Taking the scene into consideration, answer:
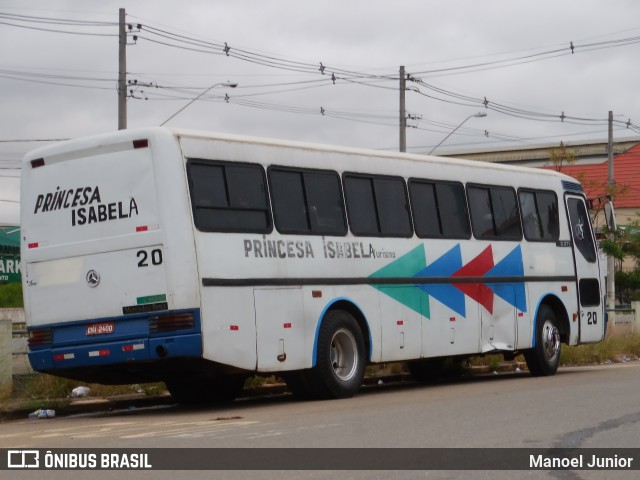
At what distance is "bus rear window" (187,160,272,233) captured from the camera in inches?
559

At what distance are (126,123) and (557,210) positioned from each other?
1122 centimetres

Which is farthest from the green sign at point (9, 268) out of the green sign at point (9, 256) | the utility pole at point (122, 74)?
the utility pole at point (122, 74)

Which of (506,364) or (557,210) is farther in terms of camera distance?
(506,364)

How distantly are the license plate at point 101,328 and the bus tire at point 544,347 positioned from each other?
27.7 ft

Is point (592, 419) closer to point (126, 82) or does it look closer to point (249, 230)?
point (249, 230)

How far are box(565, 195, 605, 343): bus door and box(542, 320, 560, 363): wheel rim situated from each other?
0.83 m

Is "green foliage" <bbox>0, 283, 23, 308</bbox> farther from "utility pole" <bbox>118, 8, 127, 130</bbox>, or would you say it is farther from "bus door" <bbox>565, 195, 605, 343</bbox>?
"bus door" <bbox>565, 195, 605, 343</bbox>

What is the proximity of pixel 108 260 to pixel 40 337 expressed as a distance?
140cm

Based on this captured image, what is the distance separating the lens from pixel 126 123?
92.9 feet

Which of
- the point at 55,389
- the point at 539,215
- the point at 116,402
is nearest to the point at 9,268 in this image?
the point at 539,215

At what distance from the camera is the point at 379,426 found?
1181 cm

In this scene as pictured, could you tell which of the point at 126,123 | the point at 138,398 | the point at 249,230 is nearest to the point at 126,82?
the point at 126,123

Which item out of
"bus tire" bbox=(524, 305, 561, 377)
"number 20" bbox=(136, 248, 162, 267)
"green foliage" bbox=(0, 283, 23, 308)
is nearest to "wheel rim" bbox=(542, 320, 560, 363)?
"bus tire" bbox=(524, 305, 561, 377)

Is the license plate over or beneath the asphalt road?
over
